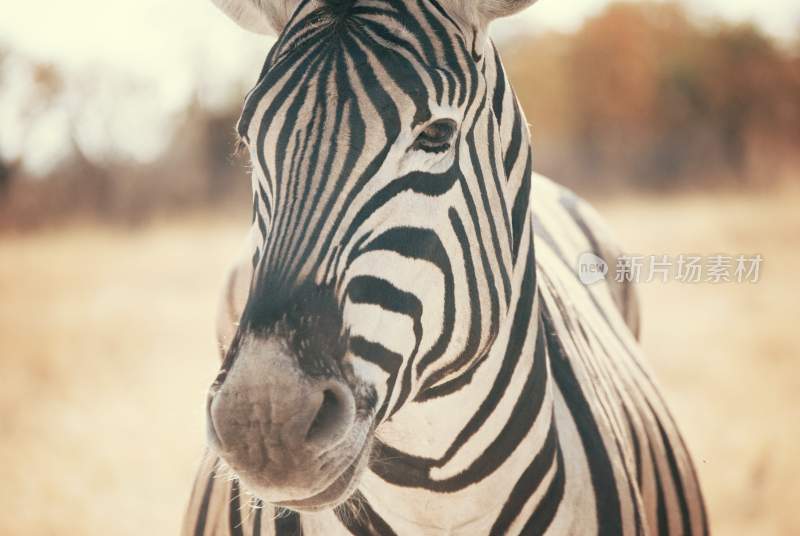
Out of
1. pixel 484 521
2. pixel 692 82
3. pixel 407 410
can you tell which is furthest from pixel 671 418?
pixel 692 82

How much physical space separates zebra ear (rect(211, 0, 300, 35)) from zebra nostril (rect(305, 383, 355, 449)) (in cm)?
113

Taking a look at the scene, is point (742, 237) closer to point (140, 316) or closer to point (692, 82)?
point (140, 316)

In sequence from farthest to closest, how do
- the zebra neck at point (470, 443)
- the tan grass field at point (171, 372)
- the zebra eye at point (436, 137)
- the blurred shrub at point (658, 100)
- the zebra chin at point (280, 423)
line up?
the blurred shrub at point (658, 100) < the tan grass field at point (171, 372) < the zebra neck at point (470, 443) < the zebra eye at point (436, 137) < the zebra chin at point (280, 423)

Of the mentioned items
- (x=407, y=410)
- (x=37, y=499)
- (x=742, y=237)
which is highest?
(x=742, y=237)

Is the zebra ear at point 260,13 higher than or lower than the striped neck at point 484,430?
higher

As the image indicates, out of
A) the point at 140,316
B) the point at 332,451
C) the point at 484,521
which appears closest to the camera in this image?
the point at 332,451

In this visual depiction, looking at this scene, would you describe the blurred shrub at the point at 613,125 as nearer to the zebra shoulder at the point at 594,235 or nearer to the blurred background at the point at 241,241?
the blurred background at the point at 241,241

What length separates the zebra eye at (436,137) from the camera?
1707mm

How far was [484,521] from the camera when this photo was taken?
202cm

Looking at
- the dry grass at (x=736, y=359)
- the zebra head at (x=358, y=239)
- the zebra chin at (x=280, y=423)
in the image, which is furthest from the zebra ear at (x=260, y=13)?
the dry grass at (x=736, y=359)

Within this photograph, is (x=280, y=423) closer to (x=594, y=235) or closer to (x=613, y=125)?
(x=594, y=235)

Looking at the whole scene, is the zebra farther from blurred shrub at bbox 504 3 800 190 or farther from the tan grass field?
blurred shrub at bbox 504 3 800 190

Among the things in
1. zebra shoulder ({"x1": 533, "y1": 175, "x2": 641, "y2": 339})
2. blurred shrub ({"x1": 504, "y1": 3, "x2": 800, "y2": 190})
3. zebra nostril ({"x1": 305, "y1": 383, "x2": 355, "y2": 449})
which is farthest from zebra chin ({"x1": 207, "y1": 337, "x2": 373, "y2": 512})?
blurred shrub ({"x1": 504, "y1": 3, "x2": 800, "y2": 190})

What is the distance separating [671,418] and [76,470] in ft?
18.3
